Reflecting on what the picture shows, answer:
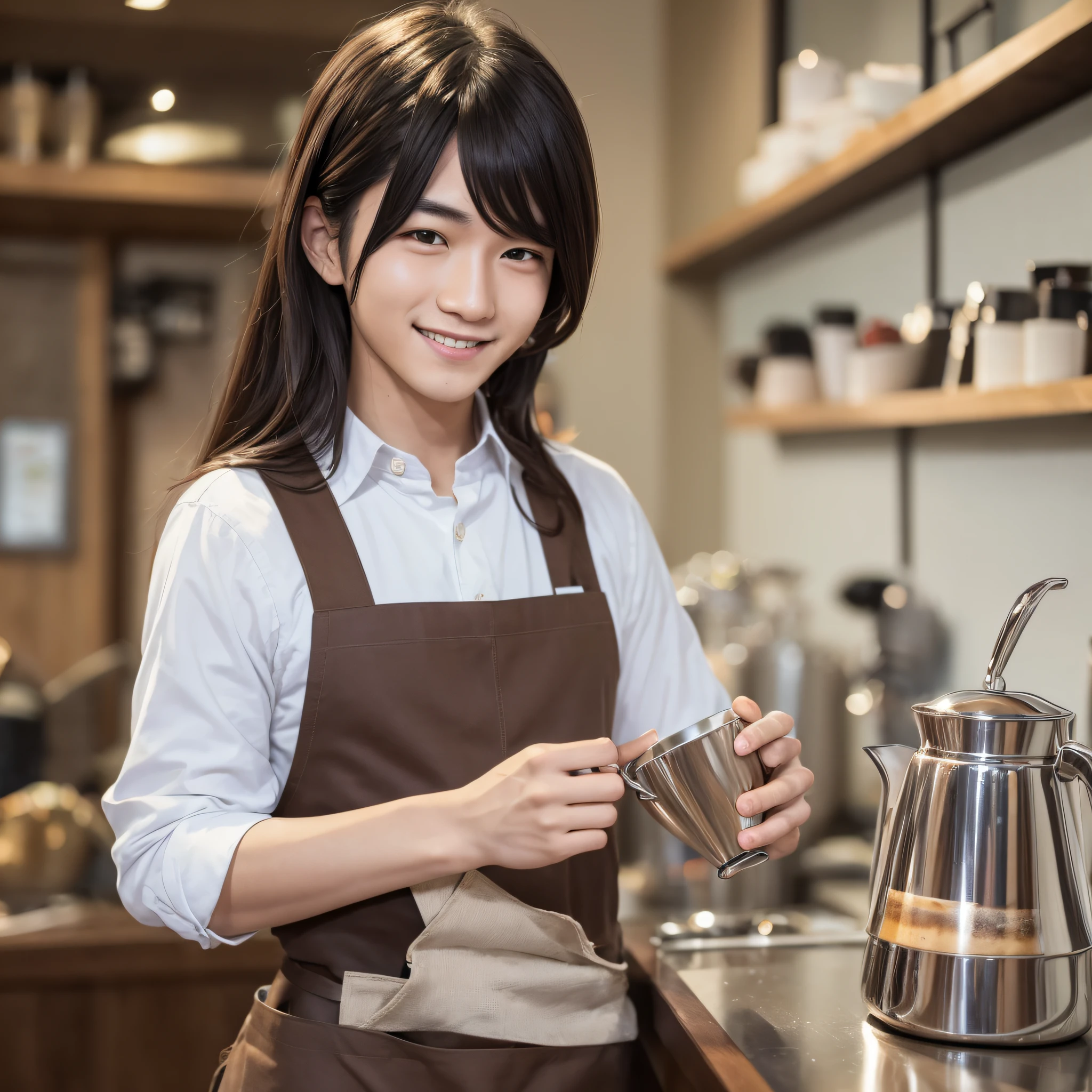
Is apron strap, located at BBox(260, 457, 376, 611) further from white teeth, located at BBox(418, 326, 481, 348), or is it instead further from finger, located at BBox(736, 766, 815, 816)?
finger, located at BBox(736, 766, 815, 816)

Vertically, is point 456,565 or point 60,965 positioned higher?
point 456,565

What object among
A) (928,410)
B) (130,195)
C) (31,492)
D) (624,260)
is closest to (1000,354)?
(928,410)

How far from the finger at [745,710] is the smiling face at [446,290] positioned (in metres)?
0.35

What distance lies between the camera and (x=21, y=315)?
3094mm

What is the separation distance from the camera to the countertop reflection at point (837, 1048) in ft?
2.96

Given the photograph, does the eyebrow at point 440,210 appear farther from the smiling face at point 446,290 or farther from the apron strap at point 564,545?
the apron strap at point 564,545

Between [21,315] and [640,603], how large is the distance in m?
2.40

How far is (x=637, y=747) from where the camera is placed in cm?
103

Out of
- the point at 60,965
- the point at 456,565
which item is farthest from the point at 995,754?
the point at 60,965

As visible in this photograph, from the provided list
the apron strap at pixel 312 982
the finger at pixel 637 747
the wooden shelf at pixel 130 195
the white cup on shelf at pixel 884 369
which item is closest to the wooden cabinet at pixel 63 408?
the wooden shelf at pixel 130 195

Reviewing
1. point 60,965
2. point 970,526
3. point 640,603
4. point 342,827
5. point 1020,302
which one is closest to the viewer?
point 342,827

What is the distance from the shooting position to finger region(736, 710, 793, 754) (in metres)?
0.98

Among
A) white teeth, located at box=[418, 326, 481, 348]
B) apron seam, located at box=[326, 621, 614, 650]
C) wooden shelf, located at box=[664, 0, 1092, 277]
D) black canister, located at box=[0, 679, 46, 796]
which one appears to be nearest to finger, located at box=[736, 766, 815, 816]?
apron seam, located at box=[326, 621, 614, 650]

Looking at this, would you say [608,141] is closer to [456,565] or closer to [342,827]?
[456,565]
